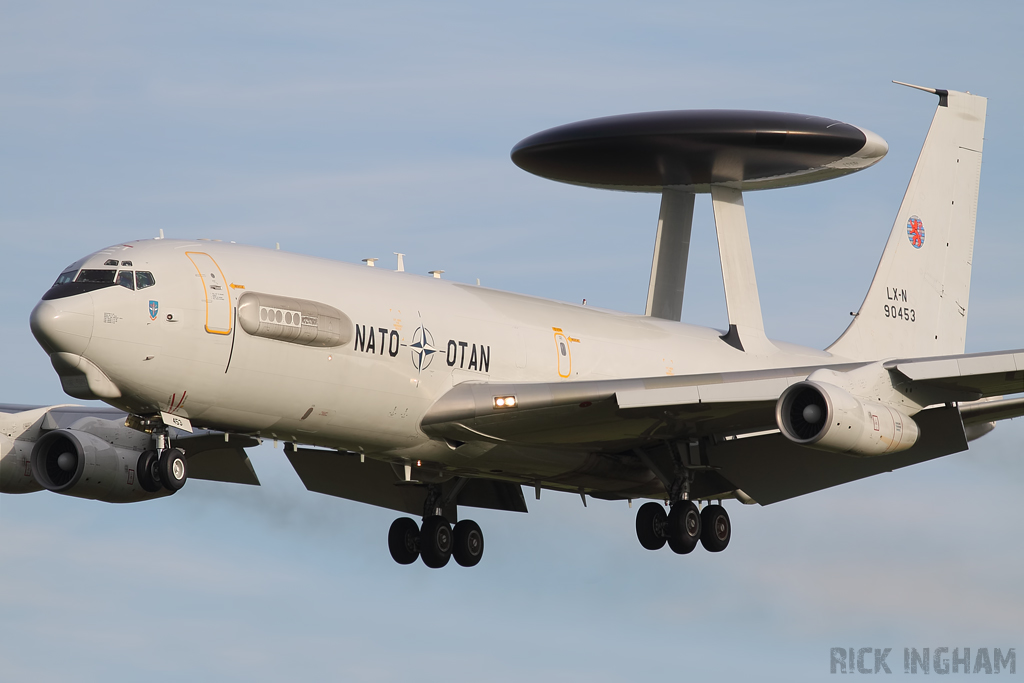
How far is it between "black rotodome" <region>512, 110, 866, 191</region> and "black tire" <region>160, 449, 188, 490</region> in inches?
760

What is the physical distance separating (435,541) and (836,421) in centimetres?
1253

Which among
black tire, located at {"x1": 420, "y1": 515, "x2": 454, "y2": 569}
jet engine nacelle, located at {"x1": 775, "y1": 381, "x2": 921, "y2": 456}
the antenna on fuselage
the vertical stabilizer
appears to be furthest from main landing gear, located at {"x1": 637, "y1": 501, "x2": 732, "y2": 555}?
the vertical stabilizer

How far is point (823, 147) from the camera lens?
39781mm

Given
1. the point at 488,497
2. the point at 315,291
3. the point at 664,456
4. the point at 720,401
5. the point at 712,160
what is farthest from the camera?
the point at 712,160

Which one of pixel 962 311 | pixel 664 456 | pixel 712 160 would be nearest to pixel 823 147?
pixel 712 160

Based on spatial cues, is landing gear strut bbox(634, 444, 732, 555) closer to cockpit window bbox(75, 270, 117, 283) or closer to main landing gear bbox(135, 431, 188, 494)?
main landing gear bbox(135, 431, 188, 494)

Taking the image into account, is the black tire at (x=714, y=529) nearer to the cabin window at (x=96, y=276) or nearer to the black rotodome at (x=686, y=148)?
the black rotodome at (x=686, y=148)

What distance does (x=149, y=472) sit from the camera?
25844 millimetres

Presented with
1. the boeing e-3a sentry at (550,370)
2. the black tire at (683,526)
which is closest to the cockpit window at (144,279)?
the boeing e-3a sentry at (550,370)

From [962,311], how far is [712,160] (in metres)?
9.44

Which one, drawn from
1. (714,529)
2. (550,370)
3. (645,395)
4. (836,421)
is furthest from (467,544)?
(836,421)

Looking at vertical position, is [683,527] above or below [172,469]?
below

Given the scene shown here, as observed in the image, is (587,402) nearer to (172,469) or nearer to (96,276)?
(172,469)

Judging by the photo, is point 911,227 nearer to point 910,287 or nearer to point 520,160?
point 910,287
